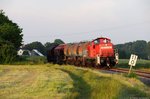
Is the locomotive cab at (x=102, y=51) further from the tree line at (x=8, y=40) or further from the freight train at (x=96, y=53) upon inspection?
the tree line at (x=8, y=40)

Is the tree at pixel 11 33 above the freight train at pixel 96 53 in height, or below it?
above

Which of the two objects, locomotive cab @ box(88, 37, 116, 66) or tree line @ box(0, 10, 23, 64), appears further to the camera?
tree line @ box(0, 10, 23, 64)

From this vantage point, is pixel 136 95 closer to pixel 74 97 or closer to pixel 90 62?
pixel 74 97

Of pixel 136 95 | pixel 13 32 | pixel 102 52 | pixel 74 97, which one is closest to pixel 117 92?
pixel 136 95

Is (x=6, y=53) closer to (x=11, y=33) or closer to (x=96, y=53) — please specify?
(x=11, y=33)

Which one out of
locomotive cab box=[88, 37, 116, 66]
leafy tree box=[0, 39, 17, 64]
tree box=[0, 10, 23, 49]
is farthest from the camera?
tree box=[0, 10, 23, 49]

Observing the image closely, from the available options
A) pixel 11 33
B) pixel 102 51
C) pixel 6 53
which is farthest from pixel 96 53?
pixel 11 33

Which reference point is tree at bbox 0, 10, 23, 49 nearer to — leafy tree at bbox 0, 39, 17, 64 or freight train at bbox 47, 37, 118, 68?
leafy tree at bbox 0, 39, 17, 64

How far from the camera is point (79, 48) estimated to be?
54062 mm

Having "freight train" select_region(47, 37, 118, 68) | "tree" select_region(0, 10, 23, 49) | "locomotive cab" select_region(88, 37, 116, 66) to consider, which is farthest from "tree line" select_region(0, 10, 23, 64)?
"locomotive cab" select_region(88, 37, 116, 66)

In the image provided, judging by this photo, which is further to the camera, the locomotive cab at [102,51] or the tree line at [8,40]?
the tree line at [8,40]

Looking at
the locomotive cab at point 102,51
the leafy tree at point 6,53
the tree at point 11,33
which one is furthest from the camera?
the tree at point 11,33

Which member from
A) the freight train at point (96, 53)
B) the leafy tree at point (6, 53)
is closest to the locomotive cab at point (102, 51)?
the freight train at point (96, 53)

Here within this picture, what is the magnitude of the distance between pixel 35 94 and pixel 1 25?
65347 mm
